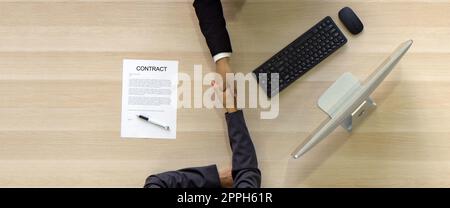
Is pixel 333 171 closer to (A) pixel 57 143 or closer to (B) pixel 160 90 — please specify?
(B) pixel 160 90

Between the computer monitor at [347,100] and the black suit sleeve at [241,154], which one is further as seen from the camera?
the black suit sleeve at [241,154]

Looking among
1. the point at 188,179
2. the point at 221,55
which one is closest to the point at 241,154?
the point at 188,179

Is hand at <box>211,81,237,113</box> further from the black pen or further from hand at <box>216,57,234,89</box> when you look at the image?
the black pen

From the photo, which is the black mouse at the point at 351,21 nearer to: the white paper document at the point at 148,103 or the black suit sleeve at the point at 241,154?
the black suit sleeve at the point at 241,154

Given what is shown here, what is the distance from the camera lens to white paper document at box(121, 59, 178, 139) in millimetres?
1532

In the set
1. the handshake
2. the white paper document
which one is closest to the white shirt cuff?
the handshake

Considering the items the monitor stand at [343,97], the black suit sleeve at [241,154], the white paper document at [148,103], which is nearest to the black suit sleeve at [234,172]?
the black suit sleeve at [241,154]

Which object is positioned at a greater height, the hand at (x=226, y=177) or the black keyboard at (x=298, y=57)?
the black keyboard at (x=298, y=57)

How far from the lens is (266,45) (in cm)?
155

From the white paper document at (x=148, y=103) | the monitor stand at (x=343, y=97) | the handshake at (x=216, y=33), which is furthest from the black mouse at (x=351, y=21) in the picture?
the white paper document at (x=148, y=103)

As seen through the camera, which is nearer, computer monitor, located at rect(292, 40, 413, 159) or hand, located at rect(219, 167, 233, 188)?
computer monitor, located at rect(292, 40, 413, 159)

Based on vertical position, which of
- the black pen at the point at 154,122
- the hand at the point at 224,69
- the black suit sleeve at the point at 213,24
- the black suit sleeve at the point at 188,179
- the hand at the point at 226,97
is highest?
the black suit sleeve at the point at 213,24

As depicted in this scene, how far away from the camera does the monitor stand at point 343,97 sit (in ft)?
4.79

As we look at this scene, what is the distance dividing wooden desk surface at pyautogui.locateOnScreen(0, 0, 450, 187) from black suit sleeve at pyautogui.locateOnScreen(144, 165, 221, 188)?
30 millimetres
